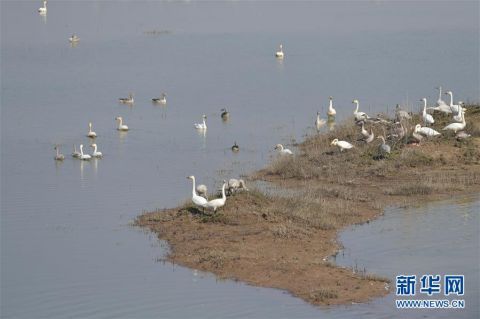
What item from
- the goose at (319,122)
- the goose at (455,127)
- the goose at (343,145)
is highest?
the goose at (319,122)

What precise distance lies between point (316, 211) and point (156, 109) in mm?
19857

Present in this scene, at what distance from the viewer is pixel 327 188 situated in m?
25.2

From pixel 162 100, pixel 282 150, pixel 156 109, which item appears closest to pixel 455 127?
pixel 282 150

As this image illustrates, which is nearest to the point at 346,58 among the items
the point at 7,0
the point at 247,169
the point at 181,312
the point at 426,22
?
the point at 426,22

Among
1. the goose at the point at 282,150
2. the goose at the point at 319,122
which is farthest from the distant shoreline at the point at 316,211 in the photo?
the goose at the point at 319,122

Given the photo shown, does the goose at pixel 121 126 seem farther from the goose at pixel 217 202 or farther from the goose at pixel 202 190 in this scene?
the goose at pixel 217 202

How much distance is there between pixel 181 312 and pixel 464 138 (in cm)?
1400

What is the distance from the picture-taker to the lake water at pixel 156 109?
18.8m

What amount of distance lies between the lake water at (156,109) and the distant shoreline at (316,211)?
0.60 metres

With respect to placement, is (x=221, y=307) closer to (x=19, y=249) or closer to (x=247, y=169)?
(x=19, y=249)

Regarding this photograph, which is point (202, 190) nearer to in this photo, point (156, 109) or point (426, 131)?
point (426, 131)

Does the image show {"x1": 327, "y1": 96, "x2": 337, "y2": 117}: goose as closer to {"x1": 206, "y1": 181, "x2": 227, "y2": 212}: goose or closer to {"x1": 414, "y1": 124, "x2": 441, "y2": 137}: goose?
{"x1": 414, "y1": 124, "x2": 441, "y2": 137}: goose

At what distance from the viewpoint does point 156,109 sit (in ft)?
136

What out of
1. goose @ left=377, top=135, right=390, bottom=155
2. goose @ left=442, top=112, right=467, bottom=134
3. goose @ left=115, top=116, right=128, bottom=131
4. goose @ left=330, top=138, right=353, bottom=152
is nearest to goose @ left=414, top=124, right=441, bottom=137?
goose @ left=442, top=112, right=467, bottom=134
